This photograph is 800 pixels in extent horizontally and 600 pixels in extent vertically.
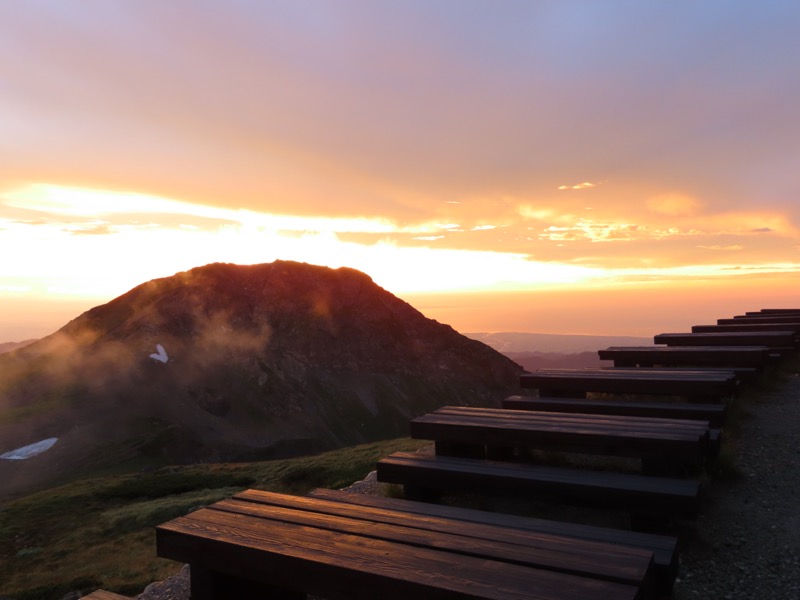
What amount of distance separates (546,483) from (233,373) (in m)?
77.2

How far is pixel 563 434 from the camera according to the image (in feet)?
18.1

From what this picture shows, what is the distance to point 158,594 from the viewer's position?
6.16 meters

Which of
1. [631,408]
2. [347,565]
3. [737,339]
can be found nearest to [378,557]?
[347,565]

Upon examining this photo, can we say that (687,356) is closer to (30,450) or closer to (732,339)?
(732,339)

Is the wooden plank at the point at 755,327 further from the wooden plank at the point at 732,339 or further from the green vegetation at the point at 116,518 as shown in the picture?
the green vegetation at the point at 116,518

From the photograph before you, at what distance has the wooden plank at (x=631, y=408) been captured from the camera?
6.92 meters

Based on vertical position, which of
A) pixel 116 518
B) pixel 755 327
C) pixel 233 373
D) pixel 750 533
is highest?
pixel 755 327

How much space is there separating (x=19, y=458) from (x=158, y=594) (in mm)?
53530

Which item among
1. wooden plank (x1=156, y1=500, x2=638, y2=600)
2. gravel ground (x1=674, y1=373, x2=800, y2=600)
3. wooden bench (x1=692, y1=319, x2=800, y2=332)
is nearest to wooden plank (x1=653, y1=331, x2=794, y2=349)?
wooden bench (x1=692, y1=319, x2=800, y2=332)

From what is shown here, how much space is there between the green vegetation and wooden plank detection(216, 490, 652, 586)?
7.03 metres

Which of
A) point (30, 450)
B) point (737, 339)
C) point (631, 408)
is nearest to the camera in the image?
point (631, 408)

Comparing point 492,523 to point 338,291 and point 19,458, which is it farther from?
point 338,291

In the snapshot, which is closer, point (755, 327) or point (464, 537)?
point (464, 537)

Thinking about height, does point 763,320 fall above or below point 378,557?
above
